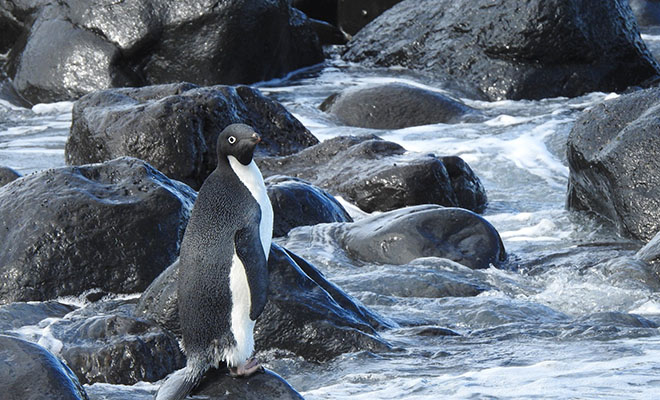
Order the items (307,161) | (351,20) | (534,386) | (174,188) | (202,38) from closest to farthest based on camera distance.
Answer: (534,386) → (174,188) → (307,161) → (202,38) → (351,20)

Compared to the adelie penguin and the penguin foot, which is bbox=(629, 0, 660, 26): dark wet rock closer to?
the adelie penguin

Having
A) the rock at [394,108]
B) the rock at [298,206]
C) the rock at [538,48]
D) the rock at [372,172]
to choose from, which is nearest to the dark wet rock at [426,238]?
the rock at [298,206]

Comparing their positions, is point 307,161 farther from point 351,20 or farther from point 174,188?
point 351,20

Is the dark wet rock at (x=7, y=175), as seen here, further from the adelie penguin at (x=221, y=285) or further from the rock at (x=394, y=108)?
the rock at (x=394, y=108)

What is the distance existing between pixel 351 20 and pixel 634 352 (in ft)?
54.3

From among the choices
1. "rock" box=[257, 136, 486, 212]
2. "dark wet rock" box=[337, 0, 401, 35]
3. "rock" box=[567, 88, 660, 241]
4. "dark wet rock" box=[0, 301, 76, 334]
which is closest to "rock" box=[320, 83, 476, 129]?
"rock" box=[257, 136, 486, 212]

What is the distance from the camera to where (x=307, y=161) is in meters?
11.1

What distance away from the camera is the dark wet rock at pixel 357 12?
2130 cm

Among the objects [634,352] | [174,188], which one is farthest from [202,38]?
[634,352]

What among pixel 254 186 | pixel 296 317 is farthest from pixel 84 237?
pixel 254 186

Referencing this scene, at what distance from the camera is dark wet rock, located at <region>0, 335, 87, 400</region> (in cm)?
409

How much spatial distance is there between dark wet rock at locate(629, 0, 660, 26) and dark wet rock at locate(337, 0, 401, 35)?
5.54m

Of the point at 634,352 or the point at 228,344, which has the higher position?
the point at 228,344

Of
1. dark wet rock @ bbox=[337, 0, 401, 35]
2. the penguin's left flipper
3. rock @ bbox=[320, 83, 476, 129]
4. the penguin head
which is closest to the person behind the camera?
the penguin's left flipper
